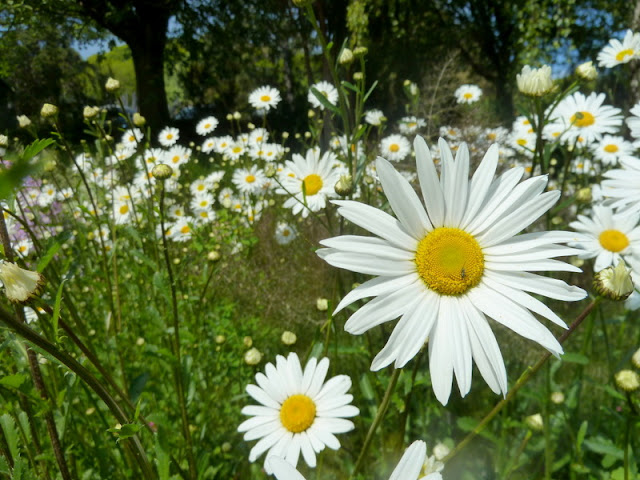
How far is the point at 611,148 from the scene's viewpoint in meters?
3.03

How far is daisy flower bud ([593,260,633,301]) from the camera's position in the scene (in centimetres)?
88

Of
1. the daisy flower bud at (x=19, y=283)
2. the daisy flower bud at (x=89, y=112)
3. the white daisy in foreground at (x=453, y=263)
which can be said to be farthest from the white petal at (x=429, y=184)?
the daisy flower bud at (x=89, y=112)

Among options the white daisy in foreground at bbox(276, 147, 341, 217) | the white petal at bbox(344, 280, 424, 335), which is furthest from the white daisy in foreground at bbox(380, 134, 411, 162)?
the white petal at bbox(344, 280, 424, 335)

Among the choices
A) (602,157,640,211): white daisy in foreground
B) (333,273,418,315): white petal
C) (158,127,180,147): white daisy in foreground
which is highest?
(158,127,180,147): white daisy in foreground

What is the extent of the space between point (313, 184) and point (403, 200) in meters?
1.23

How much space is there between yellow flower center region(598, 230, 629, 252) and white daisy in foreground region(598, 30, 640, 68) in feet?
3.45

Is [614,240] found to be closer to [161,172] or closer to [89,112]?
[161,172]

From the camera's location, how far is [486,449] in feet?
5.67

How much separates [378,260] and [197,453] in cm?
104

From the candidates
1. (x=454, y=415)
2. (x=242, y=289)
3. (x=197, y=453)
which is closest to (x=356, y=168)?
(x=197, y=453)

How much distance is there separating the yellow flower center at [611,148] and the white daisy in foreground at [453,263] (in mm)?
2674

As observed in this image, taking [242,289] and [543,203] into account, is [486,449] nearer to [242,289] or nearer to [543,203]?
[543,203]

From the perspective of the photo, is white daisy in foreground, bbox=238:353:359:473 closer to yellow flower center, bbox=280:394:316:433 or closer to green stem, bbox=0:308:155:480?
yellow flower center, bbox=280:394:316:433

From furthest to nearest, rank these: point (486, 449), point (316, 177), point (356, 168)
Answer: point (316, 177), point (486, 449), point (356, 168)
